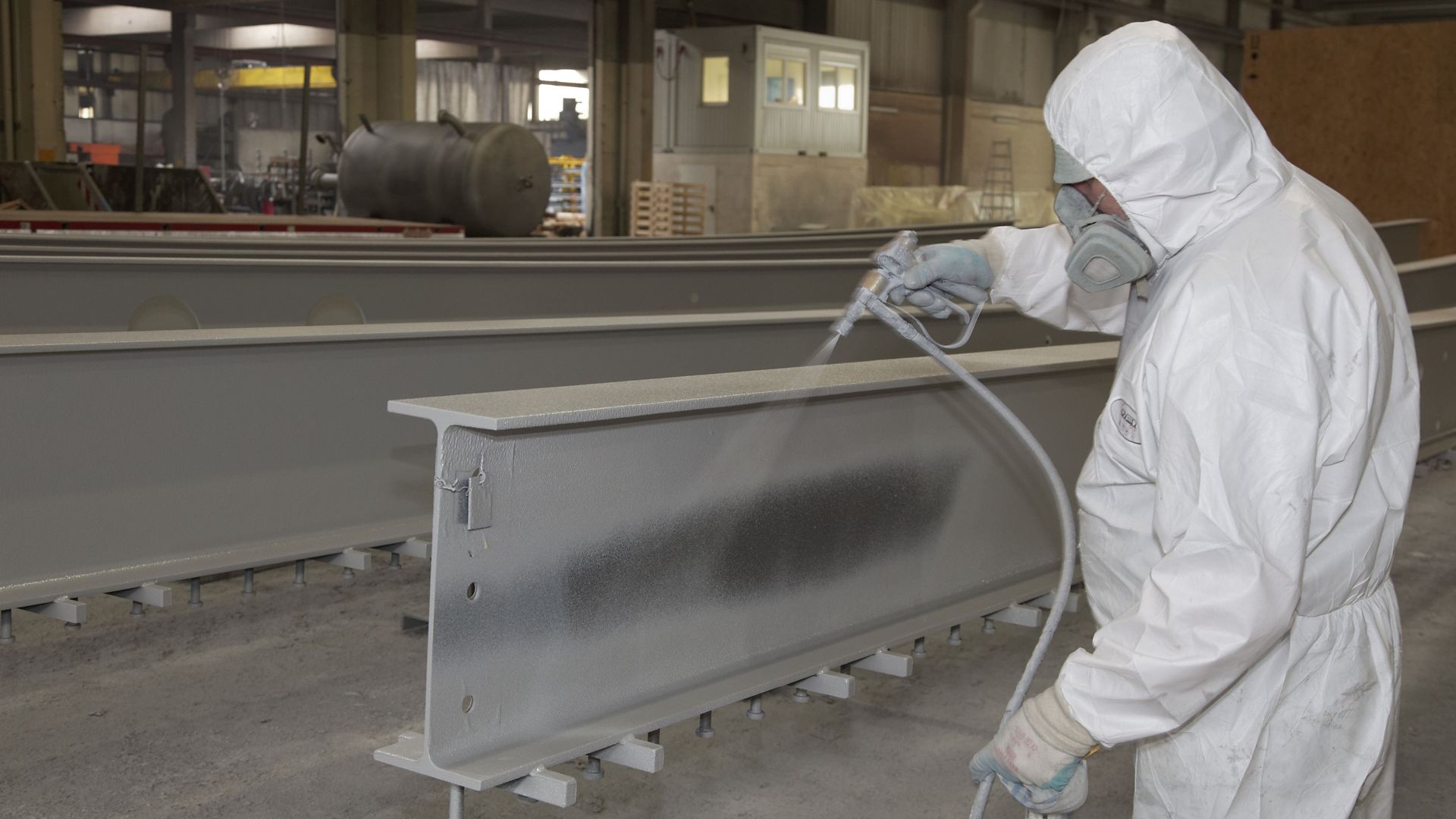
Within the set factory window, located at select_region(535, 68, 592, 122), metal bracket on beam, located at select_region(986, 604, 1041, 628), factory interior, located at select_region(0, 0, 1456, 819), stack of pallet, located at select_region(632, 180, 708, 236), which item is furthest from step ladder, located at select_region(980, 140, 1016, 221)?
metal bracket on beam, located at select_region(986, 604, 1041, 628)

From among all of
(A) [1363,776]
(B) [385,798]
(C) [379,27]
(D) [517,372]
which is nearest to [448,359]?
(D) [517,372]

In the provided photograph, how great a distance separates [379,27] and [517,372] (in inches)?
475

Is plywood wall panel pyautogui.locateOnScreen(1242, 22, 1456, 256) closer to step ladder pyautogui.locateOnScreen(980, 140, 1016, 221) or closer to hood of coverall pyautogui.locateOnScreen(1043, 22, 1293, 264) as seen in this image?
hood of coverall pyautogui.locateOnScreen(1043, 22, 1293, 264)

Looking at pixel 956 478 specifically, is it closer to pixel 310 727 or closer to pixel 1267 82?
pixel 310 727

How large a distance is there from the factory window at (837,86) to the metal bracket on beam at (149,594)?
657 inches

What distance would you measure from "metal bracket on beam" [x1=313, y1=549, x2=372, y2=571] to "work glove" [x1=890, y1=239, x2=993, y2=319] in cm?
175

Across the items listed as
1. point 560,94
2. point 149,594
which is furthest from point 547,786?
point 560,94

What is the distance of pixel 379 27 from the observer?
1478 cm

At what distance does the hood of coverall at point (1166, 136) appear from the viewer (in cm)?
153

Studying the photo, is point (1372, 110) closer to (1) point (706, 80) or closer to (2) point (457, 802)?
(2) point (457, 802)

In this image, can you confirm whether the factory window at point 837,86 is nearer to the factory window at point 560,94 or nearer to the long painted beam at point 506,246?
the factory window at point 560,94

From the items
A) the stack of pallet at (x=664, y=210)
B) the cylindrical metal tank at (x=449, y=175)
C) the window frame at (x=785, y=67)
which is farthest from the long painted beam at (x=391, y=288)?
the window frame at (x=785, y=67)

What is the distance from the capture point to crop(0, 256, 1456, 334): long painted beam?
13.4 feet

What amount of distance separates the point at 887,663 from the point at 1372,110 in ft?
24.2
